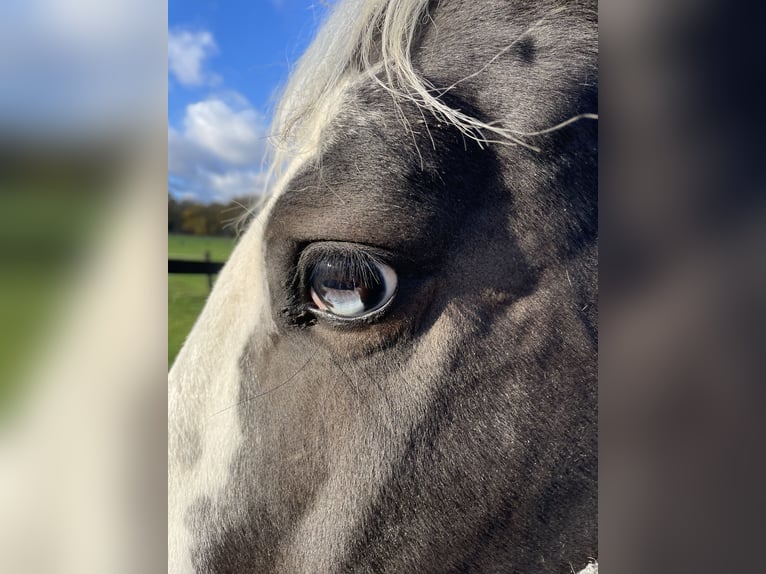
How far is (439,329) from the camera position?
2.60 ft

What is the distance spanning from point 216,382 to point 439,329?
0.38 meters

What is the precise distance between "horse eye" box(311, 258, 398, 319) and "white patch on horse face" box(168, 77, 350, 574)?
99 millimetres

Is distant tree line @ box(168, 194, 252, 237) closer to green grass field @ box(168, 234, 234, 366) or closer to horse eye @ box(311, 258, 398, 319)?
green grass field @ box(168, 234, 234, 366)

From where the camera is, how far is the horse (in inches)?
30.7

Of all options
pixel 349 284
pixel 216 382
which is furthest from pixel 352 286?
pixel 216 382

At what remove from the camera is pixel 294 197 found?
0.80 metres

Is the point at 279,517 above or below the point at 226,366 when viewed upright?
below

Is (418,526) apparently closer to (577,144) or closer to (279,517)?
(279,517)
